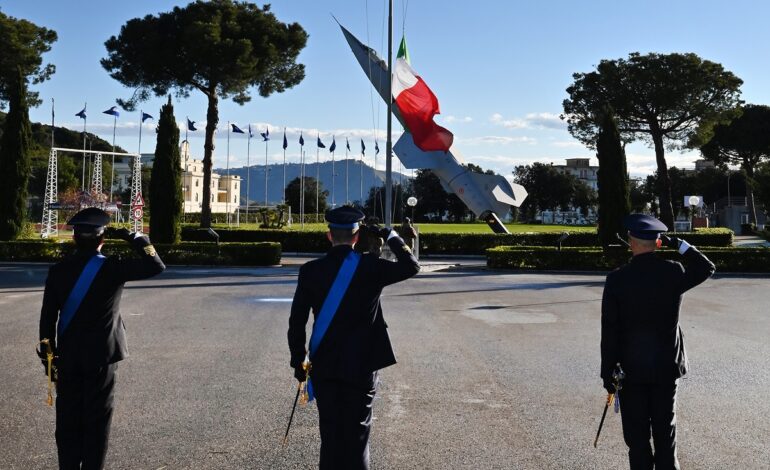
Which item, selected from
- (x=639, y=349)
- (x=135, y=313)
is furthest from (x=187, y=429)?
(x=135, y=313)

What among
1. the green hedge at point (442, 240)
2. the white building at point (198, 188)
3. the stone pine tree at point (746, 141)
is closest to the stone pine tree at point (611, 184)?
the green hedge at point (442, 240)

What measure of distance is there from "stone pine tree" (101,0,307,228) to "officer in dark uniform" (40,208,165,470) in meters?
30.3

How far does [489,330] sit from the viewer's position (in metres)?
11.1

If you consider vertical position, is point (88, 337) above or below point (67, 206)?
below

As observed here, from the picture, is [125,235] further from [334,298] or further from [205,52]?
[205,52]

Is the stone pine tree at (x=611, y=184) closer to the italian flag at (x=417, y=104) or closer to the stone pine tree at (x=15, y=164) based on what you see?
the italian flag at (x=417, y=104)

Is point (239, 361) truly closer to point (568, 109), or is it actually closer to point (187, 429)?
point (187, 429)

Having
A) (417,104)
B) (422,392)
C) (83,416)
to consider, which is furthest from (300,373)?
(417,104)

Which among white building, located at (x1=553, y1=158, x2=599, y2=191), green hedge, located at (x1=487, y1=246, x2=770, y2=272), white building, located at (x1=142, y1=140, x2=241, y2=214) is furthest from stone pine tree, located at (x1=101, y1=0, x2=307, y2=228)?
white building, located at (x1=553, y1=158, x2=599, y2=191)

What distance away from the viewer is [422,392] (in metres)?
7.12

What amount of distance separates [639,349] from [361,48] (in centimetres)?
3073

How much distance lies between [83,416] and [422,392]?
356 cm

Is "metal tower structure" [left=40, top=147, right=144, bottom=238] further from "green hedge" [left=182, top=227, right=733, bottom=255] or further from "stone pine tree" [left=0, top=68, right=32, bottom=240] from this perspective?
"stone pine tree" [left=0, top=68, right=32, bottom=240]

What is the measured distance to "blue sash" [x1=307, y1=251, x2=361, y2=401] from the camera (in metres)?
4.14
